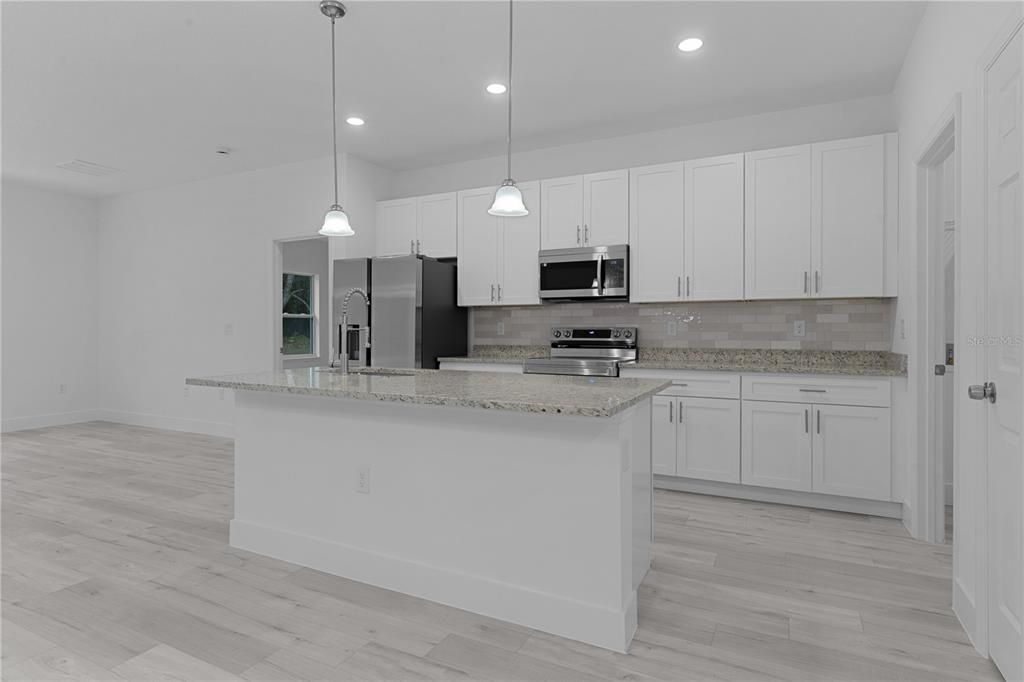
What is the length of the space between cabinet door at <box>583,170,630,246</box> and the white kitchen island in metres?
2.08

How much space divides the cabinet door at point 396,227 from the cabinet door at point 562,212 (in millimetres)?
1303

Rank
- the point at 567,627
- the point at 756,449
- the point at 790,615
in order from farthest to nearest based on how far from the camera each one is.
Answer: the point at 756,449 < the point at 790,615 < the point at 567,627

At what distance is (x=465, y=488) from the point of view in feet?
7.45

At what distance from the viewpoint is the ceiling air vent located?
5500 millimetres

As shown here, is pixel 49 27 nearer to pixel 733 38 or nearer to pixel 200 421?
pixel 733 38

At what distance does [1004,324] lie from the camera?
179 centimetres

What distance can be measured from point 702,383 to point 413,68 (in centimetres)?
275

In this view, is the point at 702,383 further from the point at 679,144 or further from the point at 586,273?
the point at 679,144

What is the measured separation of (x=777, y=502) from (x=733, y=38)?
2824mm

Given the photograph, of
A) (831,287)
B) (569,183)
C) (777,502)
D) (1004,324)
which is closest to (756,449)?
(777,502)

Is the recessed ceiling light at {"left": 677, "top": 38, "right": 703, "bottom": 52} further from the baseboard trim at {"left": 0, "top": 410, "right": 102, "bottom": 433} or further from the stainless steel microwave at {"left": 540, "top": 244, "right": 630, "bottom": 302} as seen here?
the baseboard trim at {"left": 0, "top": 410, "right": 102, "bottom": 433}

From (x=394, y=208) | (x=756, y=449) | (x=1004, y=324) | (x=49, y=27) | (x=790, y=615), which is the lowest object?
(x=790, y=615)

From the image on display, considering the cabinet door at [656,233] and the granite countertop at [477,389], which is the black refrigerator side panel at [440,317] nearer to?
the cabinet door at [656,233]

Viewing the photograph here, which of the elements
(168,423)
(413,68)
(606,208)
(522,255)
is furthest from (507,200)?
(168,423)
